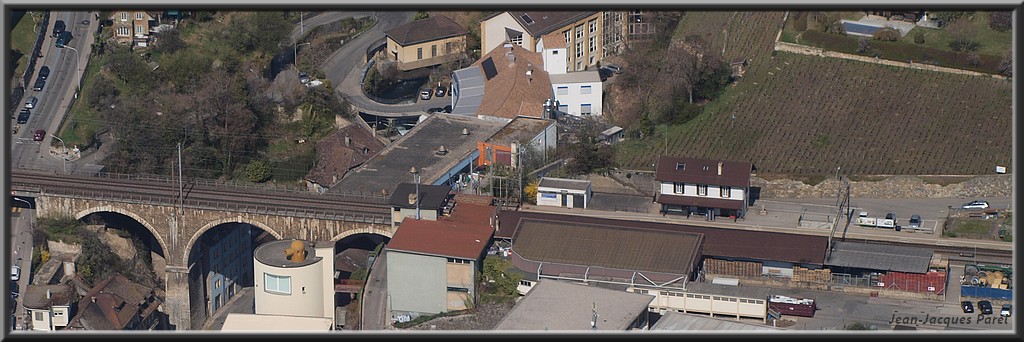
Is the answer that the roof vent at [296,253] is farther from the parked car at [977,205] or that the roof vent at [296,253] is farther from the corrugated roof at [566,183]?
the parked car at [977,205]

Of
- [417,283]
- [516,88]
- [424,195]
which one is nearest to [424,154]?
[516,88]

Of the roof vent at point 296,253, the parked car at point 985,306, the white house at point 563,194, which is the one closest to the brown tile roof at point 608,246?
the white house at point 563,194

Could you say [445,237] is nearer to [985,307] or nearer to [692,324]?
[692,324]

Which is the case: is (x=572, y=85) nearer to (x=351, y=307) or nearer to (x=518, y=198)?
(x=518, y=198)

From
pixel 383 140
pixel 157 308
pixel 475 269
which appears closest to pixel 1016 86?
pixel 475 269

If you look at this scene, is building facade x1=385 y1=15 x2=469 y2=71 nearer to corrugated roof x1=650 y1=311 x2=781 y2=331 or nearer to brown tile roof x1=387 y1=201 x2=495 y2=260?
brown tile roof x1=387 y1=201 x2=495 y2=260

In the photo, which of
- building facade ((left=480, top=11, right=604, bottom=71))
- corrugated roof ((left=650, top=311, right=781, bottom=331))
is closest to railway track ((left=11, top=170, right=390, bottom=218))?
corrugated roof ((left=650, top=311, right=781, bottom=331))
